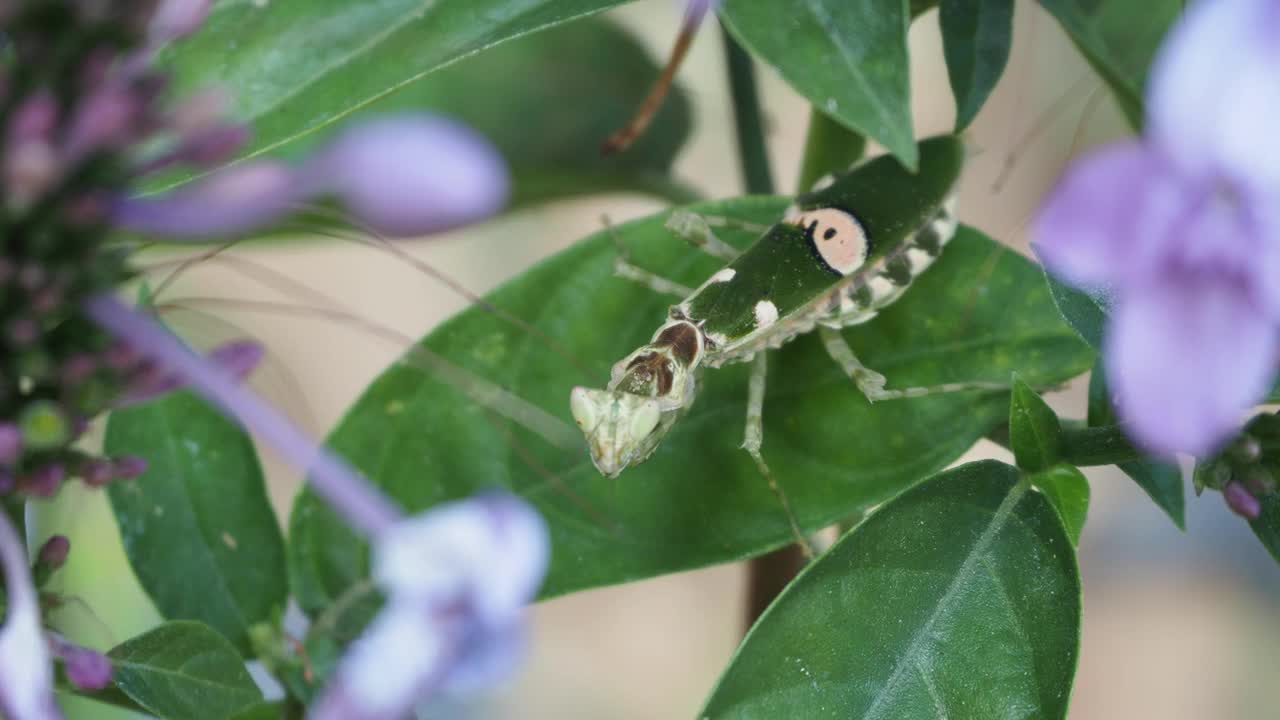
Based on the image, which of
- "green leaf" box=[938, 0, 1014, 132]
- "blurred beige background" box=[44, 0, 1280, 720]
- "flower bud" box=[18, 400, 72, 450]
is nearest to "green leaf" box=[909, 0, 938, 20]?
"green leaf" box=[938, 0, 1014, 132]

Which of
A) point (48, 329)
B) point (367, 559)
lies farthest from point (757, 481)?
point (48, 329)

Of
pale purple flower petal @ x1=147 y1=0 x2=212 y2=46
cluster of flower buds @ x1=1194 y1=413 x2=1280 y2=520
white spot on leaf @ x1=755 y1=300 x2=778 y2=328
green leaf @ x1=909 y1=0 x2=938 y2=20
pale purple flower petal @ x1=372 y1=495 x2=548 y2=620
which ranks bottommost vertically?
cluster of flower buds @ x1=1194 y1=413 x2=1280 y2=520

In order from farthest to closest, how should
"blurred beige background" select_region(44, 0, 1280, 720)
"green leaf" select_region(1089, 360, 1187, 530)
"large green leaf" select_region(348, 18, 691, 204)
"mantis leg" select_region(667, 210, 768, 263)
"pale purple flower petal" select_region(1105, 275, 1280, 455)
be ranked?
"blurred beige background" select_region(44, 0, 1280, 720) → "large green leaf" select_region(348, 18, 691, 204) → "mantis leg" select_region(667, 210, 768, 263) → "green leaf" select_region(1089, 360, 1187, 530) → "pale purple flower petal" select_region(1105, 275, 1280, 455)

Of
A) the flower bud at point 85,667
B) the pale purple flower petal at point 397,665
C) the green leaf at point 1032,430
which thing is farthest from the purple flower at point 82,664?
the green leaf at point 1032,430

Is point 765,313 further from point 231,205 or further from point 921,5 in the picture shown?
point 231,205

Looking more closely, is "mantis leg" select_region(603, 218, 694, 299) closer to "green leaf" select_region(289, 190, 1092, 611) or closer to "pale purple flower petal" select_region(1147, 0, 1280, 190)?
"green leaf" select_region(289, 190, 1092, 611)

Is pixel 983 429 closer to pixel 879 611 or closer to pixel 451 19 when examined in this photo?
pixel 879 611
